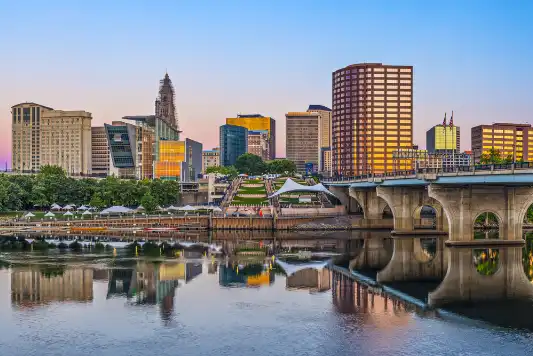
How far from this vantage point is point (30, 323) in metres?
47.4

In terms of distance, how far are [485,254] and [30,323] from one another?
59.8 metres

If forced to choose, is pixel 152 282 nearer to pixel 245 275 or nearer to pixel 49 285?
pixel 49 285

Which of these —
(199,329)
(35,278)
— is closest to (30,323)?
(199,329)

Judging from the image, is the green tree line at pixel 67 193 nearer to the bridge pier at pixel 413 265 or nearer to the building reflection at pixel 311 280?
the bridge pier at pixel 413 265

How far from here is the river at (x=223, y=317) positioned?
41469 mm

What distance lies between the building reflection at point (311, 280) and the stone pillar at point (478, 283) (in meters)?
10.8

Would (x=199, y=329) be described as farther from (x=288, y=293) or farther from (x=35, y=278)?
(x=35, y=278)

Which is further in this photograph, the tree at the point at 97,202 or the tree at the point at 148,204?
the tree at the point at 97,202

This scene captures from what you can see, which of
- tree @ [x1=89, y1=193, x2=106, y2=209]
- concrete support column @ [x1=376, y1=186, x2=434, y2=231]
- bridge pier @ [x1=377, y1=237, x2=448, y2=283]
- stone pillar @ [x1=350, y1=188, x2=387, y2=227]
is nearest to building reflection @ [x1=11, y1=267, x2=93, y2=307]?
bridge pier @ [x1=377, y1=237, x2=448, y2=283]

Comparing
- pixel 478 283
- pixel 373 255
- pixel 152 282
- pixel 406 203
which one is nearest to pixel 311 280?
pixel 152 282

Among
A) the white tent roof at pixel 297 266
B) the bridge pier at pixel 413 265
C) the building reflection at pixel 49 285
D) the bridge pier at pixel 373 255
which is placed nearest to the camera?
the building reflection at pixel 49 285

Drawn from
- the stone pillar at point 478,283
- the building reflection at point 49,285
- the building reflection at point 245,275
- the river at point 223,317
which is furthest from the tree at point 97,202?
the stone pillar at point 478,283

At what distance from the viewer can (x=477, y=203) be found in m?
91.6

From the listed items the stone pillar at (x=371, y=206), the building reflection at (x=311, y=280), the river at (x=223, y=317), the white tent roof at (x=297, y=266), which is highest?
the stone pillar at (x=371, y=206)
